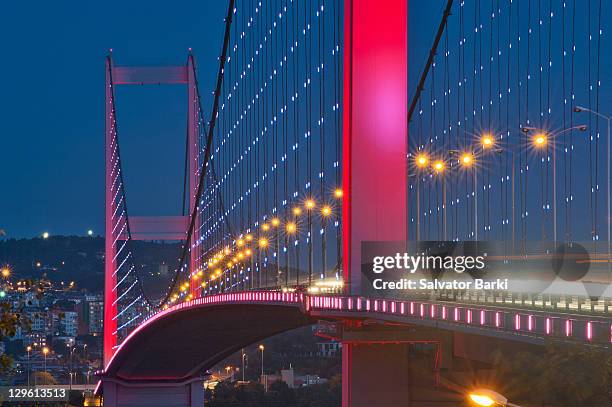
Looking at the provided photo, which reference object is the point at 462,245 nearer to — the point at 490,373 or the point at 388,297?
the point at 388,297

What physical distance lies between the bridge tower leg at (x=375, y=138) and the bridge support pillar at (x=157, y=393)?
37637mm

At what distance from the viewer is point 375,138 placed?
33.3m

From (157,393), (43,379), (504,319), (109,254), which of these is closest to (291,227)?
(109,254)

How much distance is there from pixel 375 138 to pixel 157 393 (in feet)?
131

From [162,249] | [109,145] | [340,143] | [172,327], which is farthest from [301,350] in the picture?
[340,143]

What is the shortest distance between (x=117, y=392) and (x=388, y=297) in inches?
1655

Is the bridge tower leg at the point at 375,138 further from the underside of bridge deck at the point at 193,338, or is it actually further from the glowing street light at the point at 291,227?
the glowing street light at the point at 291,227

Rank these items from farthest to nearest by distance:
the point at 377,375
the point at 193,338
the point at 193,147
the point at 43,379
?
the point at 43,379
the point at 193,147
the point at 193,338
the point at 377,375

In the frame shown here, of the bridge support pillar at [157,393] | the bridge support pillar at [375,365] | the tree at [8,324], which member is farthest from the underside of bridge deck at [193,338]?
the tree at [8,324]

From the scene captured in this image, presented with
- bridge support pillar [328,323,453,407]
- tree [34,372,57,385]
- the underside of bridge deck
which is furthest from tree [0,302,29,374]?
tree [34,372,57,385]

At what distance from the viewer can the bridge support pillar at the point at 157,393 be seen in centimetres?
6956

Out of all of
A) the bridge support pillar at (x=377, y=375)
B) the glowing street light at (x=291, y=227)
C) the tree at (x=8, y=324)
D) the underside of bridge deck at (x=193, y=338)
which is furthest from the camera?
the glowing street light at (x=291, y=227)

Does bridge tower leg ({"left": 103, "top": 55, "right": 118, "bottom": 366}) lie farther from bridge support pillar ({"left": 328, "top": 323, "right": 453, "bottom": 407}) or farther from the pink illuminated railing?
the pink illuminated railing

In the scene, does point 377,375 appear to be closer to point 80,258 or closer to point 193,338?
point 193,338
